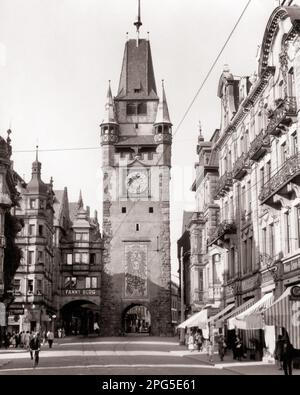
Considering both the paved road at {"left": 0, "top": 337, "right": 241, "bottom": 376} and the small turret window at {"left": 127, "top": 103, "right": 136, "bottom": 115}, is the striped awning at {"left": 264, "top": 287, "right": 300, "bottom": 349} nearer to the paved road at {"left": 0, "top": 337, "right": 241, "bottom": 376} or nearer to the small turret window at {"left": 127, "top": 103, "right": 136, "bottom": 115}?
the paved road at {"left": 0, "top": 337, "right": 241, "bottom": 376}

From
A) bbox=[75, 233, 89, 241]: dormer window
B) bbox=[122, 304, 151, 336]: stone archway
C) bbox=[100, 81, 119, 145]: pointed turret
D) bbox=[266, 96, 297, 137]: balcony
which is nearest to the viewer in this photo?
bbox=[266, 96, 297, 137]: balcony

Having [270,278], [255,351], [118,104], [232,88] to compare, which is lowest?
[255,351]

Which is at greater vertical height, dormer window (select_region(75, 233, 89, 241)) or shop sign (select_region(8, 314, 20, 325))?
dormer window (select_region(75, 233, 89, 241))

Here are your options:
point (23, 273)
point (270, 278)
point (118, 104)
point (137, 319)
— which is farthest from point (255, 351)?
point (137, 319)

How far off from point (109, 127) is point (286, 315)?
61.3 m

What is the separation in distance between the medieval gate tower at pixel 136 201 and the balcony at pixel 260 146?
46.6 metres

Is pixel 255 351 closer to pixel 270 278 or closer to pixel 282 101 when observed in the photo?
pixel 270 278

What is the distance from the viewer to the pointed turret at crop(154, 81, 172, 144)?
8588cm

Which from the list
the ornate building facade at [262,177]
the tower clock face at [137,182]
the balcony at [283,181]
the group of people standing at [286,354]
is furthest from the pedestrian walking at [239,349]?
the tower clock face at [137,182]

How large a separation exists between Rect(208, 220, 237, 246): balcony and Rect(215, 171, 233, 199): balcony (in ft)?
6.57

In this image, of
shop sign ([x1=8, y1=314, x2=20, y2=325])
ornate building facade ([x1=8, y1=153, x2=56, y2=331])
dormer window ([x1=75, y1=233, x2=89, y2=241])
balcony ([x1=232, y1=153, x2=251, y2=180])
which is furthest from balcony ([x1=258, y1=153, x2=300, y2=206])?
dormer window ([x1=75, y1=233, x2=89, y2=241])

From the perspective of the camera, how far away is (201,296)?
198ft

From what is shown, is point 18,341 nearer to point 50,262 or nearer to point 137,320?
point 50,262

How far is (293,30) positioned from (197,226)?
34.9 m
